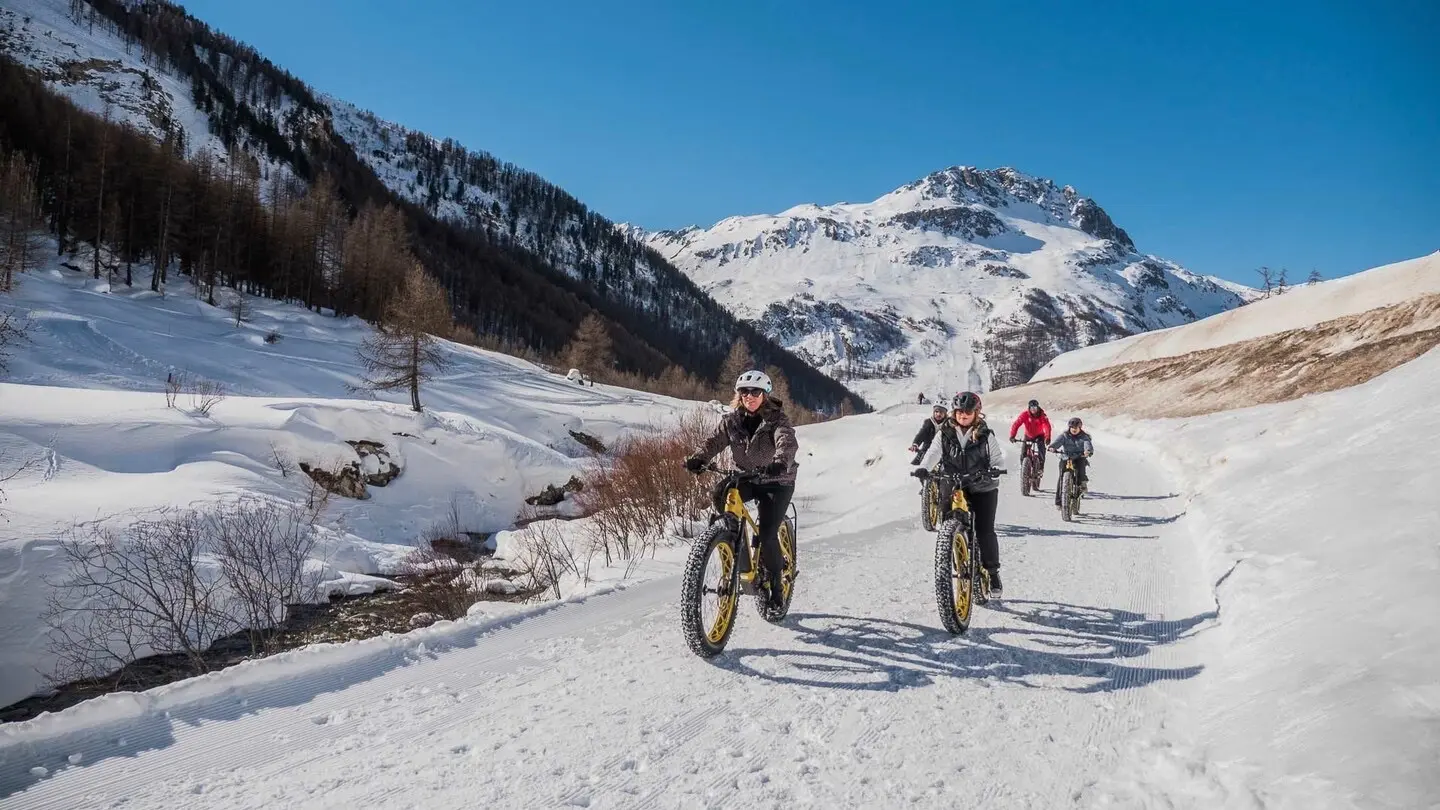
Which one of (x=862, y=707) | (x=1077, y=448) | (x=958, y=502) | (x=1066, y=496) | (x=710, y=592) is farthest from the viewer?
(x=1077, y=448)

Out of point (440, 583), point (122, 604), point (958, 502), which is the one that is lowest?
point (440, 583)

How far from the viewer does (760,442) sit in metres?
5.44

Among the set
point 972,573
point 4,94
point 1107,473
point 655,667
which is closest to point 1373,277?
point 1107,473

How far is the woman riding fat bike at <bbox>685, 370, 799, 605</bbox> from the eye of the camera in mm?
5359

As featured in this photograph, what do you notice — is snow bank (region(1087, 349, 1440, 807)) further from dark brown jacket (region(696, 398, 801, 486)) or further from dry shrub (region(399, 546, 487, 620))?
dry shrub (region(399, 546, 487, 620))

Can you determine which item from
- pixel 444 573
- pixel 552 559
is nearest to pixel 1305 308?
pixel 552 559

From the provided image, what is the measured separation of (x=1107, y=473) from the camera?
20.1 metres

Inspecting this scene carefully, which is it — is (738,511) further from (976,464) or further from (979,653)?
(976,464)

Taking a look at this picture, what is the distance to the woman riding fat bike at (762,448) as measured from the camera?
5.36 metres

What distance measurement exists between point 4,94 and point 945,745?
101052 mm

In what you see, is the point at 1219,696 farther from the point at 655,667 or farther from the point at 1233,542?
the point at 1233,542

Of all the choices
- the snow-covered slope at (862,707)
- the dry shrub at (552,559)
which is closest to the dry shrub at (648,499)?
the dry shrub at (552,559)

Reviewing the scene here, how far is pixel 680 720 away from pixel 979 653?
2.72m

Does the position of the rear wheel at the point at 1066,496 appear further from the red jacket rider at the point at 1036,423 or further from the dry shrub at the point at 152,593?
the dry shrub at the point at 152,593
